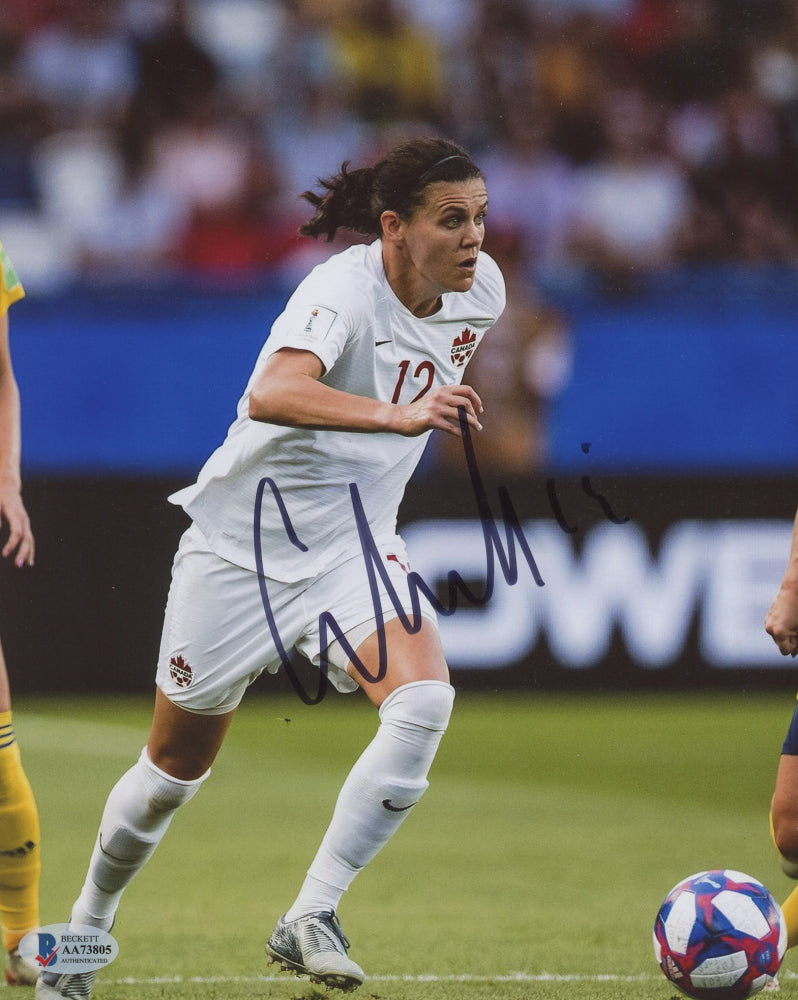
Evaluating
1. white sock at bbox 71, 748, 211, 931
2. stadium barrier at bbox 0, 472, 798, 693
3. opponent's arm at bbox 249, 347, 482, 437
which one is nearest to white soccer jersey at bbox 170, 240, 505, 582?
opponent's arm at bbox 249, 347, 482, 437

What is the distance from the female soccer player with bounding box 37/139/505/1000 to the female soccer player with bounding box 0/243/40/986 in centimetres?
20

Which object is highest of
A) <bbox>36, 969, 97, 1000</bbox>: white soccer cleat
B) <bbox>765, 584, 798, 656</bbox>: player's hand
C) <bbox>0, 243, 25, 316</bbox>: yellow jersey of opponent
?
<bbox>0, 243, 25, 316</bbox>: yellow jersey of opponent

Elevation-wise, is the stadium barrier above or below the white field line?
below

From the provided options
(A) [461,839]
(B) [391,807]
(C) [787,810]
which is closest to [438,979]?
(B) [391,807]

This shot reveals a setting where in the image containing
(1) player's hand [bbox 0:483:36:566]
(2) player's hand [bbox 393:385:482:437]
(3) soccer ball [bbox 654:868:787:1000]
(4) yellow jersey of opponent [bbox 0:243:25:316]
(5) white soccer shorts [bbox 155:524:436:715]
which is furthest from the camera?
(4) yellow jersey of opponent [bbox 0:243:25:316]

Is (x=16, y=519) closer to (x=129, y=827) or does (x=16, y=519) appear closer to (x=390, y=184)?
(x=129, y=827)

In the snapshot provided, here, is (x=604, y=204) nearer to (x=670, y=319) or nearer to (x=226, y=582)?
(x=670, y=319)

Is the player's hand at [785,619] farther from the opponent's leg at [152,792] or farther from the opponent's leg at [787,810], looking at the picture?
the opponent's leg at [152,792]

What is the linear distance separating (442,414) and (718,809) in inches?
161

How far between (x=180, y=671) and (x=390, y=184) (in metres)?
1.37

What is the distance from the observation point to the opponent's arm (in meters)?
3.78

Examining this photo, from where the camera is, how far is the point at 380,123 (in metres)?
11.7

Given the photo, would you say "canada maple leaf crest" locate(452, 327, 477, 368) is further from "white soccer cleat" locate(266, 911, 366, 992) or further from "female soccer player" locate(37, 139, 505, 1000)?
"white soccer cleat" locate(266, 911, 366, 992)

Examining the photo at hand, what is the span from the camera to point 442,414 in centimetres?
375
